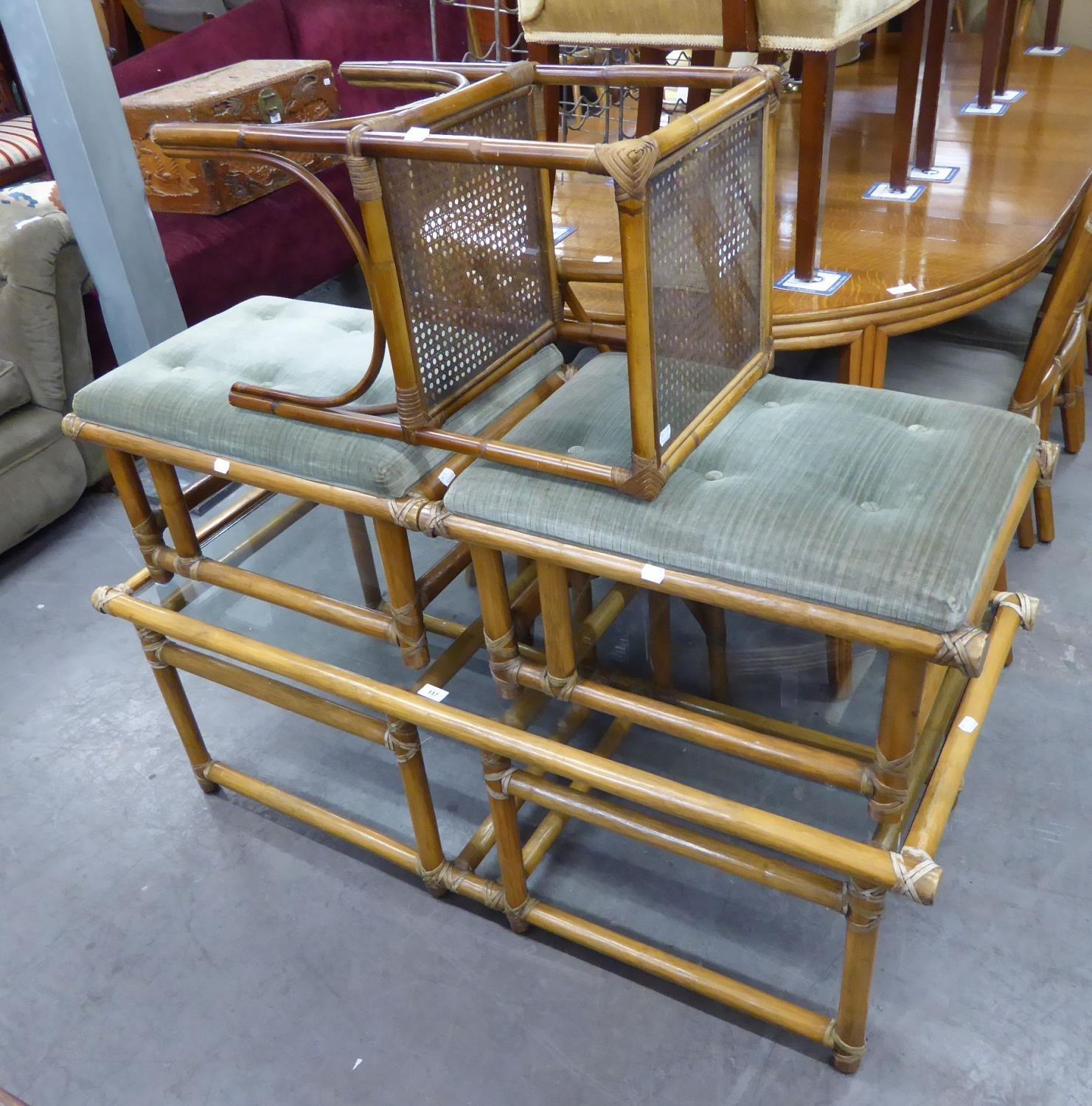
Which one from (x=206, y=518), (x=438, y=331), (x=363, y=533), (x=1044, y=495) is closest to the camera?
(x=438, y=331)

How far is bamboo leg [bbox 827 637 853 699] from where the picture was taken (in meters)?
0.98

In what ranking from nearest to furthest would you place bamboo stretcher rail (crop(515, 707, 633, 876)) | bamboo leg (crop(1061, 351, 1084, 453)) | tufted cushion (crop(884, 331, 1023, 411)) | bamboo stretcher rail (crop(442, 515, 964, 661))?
bamboo stretcher rail (crop(442, 515, 964, 661)), bamboo stretcher rail (crop(515, 707, 633, 876)), tufted cushion (crop(884, 331, 1023, 411)), bamboo leg (crop(1061, 351, 1084, 453))

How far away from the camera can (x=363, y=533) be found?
47.9 inches

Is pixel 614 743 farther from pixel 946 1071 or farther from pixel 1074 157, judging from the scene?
pixel 1074 157

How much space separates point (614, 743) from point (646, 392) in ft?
2.15

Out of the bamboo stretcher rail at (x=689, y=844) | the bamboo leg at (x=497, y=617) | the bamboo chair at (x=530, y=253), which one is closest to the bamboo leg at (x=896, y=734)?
the bamboo stretcher rail at (x=689, y=844)

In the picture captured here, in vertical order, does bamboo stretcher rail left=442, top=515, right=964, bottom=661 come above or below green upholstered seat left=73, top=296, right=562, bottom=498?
below

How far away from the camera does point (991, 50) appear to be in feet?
6.99

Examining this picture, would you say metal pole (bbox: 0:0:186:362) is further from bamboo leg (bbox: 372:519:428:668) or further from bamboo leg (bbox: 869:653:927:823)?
bamboo leg (bbox: 869:653:927:823)

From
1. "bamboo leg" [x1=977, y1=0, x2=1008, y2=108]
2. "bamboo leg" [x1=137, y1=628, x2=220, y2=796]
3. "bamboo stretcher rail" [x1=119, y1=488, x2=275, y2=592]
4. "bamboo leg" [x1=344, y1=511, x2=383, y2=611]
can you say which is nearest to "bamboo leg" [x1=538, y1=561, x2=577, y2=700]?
"bamboo leg" [x1=344, y1=511, x2=383, y2=611]

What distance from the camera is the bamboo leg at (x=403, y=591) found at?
3.60 feet

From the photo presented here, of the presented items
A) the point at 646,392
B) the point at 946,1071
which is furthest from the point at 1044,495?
the point at 646,392

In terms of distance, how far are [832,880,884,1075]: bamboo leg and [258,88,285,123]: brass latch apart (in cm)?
212

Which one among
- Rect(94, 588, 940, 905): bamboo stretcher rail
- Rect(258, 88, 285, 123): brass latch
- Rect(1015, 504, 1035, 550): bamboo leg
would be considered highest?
Rect(258, 88, 285, 123): brass latch
